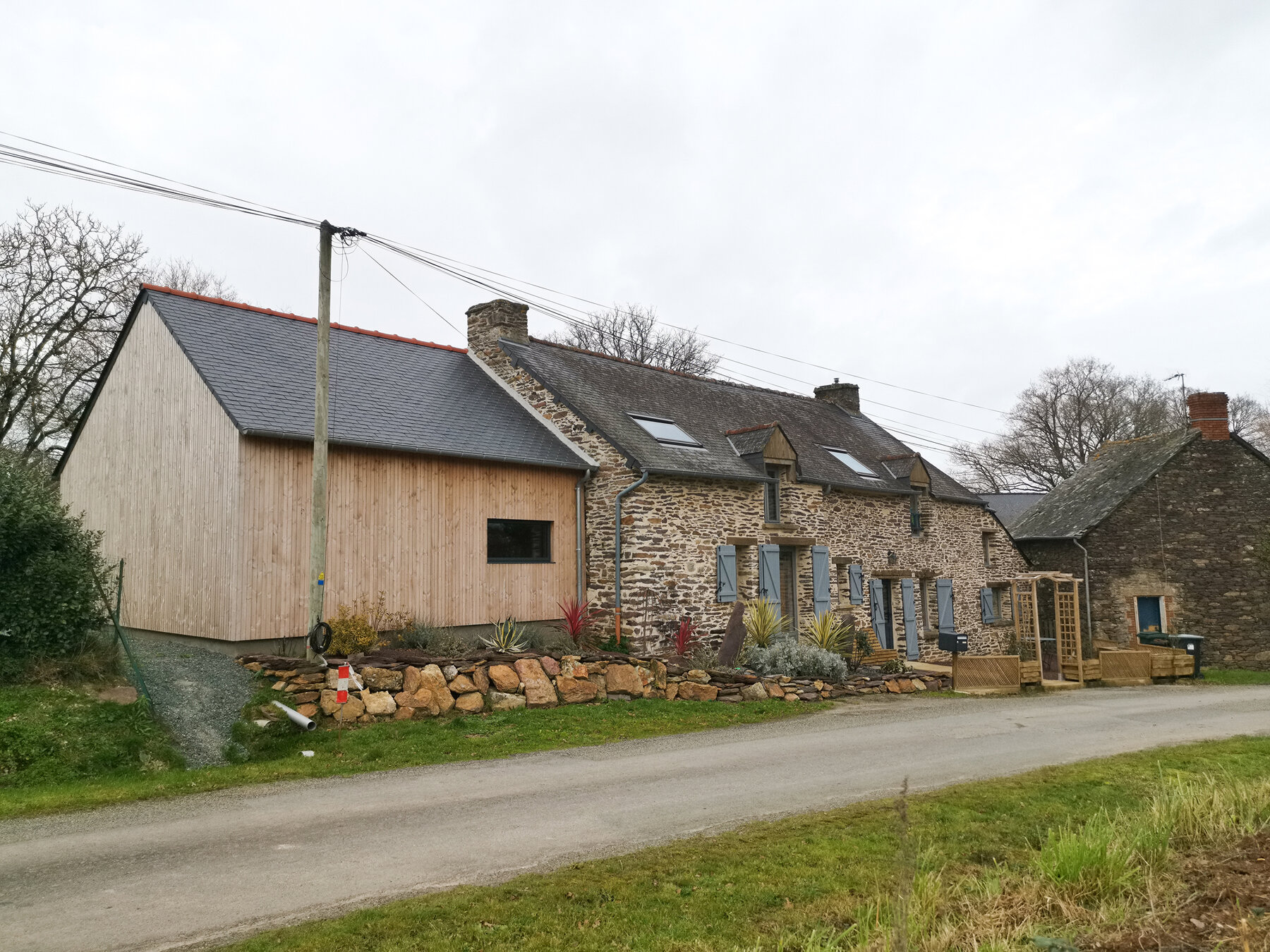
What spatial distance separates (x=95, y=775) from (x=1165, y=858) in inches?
357

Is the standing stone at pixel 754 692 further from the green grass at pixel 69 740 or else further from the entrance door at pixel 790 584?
the green grass at pixel 69 740

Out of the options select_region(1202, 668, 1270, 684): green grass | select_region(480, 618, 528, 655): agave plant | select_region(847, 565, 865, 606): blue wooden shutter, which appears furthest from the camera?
select_region(847, 565, 865, 606): blue wooden shutter

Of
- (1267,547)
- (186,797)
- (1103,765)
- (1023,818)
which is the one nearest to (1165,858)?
(1023,818)

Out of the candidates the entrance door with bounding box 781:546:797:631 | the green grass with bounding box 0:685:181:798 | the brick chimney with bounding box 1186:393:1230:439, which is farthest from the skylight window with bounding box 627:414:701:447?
the brick chimney with bounding box 1186:393:1230:439

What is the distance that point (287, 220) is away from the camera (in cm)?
1152

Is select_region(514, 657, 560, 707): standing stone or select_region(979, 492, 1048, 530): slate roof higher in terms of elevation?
select_region(979, 492, 1048, 530): slate roof

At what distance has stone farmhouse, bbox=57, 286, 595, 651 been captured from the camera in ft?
41.2

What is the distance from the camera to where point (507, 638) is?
14500 millimetres

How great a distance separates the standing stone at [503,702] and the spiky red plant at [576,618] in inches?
117

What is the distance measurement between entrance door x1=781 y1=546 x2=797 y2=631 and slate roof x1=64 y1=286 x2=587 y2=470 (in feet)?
18.1

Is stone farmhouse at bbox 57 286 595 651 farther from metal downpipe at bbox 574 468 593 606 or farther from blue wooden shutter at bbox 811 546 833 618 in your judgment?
blue wooden shutter at bbox 811 546 833 618

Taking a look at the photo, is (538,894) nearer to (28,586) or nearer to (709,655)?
(28,586)

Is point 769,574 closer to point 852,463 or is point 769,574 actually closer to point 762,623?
point 762,623

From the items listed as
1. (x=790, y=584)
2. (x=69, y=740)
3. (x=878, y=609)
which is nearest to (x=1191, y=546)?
(x=878, y=609)
